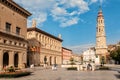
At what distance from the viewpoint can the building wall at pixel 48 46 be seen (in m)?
73.8

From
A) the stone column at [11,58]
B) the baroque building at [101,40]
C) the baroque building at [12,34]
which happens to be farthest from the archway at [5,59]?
the baroque building at [101,40]

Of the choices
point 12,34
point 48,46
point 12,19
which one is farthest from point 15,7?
point 48,46

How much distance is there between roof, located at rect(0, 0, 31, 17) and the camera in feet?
143

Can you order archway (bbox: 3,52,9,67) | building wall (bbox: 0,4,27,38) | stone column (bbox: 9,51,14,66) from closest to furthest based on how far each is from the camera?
building wall (bbox: 0,4,27,38)
archway (bbox: 3,52,9,67)
stone column (bbox: 9,51,14,66)

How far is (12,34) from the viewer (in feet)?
149

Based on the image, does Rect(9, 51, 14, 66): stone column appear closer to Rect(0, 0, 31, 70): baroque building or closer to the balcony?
Rect(0, 0, 31, 70): baroque building

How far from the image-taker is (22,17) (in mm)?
51969

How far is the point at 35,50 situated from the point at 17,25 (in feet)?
77.1

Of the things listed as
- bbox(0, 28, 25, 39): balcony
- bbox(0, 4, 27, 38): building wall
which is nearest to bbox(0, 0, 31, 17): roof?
bbox(0, 4, 27, 38): building wall

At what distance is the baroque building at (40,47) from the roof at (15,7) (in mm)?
18675

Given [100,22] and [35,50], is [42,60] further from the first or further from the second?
[100,22]

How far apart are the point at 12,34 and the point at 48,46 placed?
134ft

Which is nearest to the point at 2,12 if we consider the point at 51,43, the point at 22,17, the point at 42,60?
the point at 22,17

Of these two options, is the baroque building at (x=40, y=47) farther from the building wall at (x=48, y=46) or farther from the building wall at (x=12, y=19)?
the building wall at (x=12, y=19)
